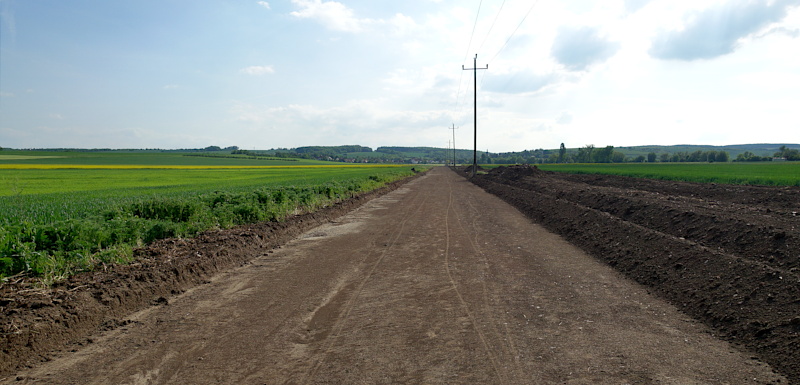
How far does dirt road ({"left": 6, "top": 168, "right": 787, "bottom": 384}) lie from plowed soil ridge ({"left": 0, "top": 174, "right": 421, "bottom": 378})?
341mm

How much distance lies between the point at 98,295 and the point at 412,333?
4.80 meters

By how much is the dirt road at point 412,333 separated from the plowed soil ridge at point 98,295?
1.12 ft

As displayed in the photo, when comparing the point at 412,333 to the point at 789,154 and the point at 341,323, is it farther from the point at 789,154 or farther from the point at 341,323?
the point at 789,154

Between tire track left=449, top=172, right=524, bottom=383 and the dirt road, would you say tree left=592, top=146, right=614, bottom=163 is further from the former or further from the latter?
the dirt road

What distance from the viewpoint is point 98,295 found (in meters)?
6.34

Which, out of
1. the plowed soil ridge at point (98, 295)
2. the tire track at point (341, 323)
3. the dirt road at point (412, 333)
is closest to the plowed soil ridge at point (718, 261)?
the dirt road at point (412, 333)

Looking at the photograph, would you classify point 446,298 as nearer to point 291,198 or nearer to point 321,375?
point 321,375

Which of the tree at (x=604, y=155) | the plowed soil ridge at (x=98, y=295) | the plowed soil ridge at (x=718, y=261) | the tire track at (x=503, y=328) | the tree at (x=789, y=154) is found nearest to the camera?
the tire track at (x=503, y=328)

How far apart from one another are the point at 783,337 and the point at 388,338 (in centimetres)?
456

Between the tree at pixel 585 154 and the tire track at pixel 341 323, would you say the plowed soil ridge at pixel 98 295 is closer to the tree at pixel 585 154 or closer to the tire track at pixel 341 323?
the tire track at pixel 341 323

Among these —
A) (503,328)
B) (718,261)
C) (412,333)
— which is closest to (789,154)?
(718,261)

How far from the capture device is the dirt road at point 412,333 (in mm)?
4328

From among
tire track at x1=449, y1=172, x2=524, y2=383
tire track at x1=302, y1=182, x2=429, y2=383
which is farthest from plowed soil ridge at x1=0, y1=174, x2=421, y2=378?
tire track at x1=449, y1=172, x2=524, y2=383

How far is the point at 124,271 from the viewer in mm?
7449
